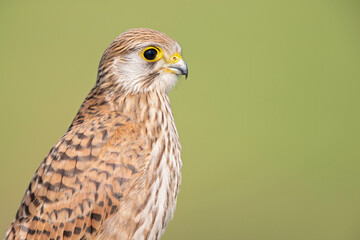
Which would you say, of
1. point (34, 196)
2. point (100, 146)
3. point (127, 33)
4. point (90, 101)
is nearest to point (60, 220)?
point (34, 196)

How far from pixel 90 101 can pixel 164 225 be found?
1.04 meters

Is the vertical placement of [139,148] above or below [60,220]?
above

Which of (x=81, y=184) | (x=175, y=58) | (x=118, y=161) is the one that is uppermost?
(x=175, y=58)

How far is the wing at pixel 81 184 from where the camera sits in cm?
486

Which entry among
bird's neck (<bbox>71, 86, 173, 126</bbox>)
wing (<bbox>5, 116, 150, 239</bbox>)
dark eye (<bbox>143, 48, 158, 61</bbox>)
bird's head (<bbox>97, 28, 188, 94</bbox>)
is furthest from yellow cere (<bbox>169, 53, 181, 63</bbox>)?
wing (<bbox>5, 116, 150, 239</bbox>)

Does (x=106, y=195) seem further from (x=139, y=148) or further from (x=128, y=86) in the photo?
(x=128, y=86)

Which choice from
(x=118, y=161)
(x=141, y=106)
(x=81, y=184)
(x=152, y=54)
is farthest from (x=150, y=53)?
(x=81, y=184)

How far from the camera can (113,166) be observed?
4.92 m

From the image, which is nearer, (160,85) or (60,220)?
(60,220)

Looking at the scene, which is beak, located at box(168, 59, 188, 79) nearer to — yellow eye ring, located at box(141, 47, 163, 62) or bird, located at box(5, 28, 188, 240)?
bird, located at box(5, 28, 188, 240)

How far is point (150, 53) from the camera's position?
5207mm

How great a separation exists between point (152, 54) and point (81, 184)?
1.07 metres

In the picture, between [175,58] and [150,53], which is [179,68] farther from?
[150,53]

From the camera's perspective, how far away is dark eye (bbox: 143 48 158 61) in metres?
5.20
